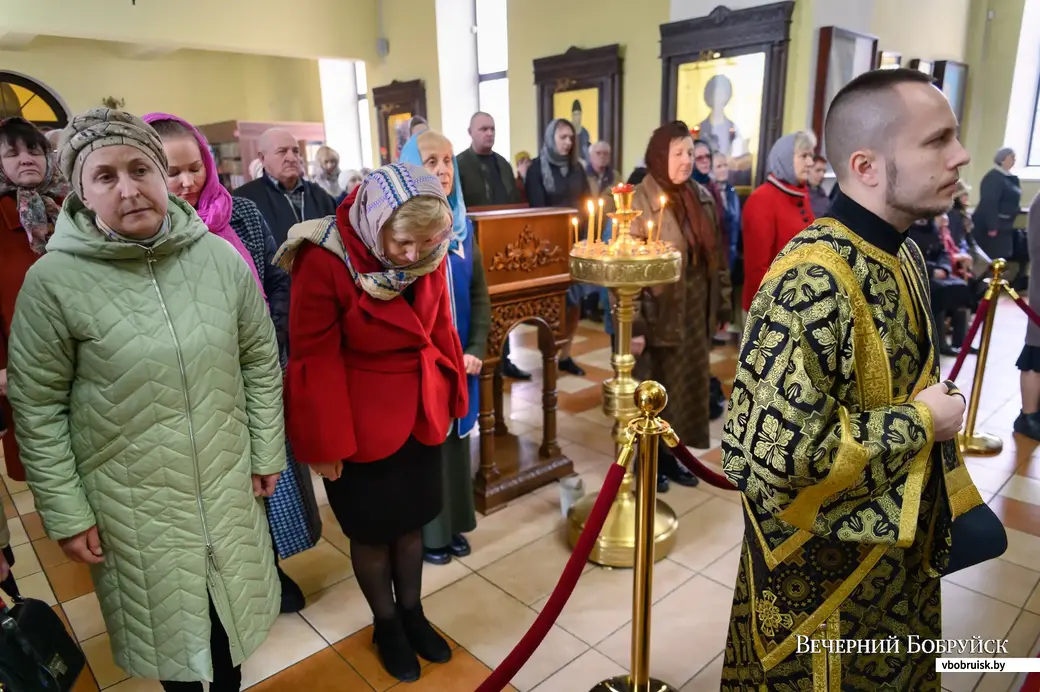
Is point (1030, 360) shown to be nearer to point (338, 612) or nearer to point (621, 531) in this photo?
point (621, 531)

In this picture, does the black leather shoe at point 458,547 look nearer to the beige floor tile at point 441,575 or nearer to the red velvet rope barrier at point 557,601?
the beige floor tile at point 441,575

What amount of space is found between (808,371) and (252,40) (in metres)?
9.86

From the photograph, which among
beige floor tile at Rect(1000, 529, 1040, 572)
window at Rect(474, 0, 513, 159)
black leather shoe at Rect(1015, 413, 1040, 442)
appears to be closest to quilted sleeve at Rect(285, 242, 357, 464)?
beige floor tile at Rect(1000, 529, 1040, 572)

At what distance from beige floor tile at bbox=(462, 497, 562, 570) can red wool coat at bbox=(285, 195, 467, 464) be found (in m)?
1.09

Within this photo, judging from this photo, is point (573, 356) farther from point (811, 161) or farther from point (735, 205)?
point (811, 161)

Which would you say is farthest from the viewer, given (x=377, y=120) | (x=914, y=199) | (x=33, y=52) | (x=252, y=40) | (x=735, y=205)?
(x=377, y=120)

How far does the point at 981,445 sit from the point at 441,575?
3190 mm

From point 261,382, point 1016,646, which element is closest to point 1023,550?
point 1016,646

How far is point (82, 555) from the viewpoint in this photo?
1510mm

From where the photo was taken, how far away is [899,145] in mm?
1196

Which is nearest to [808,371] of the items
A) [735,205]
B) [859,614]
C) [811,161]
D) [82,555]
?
[859,614]

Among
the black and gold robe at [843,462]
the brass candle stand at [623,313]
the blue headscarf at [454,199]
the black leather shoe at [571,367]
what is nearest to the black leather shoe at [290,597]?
the brass candle stand at [623,313]

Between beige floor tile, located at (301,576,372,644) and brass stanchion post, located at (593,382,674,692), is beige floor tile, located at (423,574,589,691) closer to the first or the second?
beige floor tile, located at (301,576,372,644)

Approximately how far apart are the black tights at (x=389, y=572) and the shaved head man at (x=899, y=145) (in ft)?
5.29
